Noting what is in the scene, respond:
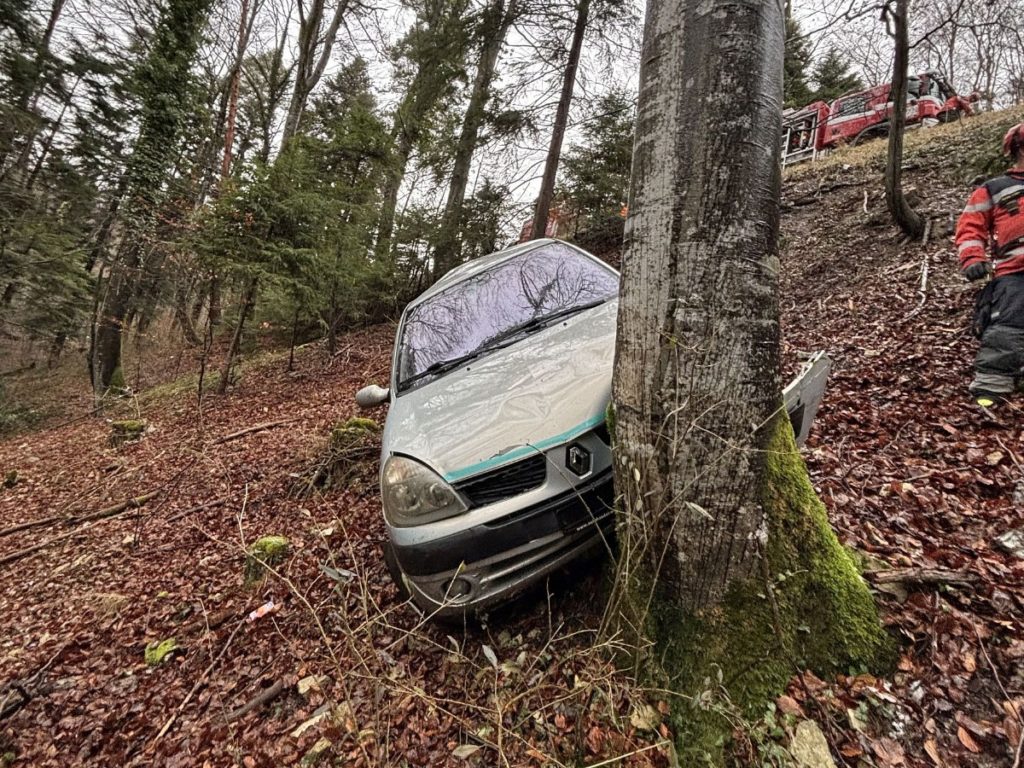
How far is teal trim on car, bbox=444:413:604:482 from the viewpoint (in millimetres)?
1911

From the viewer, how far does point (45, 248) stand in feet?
32.8

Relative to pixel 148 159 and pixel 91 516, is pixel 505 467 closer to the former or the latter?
pixel 91 516

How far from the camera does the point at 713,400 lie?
1.47 m

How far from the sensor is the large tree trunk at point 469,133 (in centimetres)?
875

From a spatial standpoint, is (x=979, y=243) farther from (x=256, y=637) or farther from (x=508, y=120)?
(x=508, y=120)

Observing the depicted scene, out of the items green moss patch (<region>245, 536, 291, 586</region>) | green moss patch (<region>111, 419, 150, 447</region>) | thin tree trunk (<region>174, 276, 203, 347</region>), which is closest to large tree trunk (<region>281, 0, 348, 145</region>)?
thin tree trunk (<region>174, 276, 203, 347</region>)

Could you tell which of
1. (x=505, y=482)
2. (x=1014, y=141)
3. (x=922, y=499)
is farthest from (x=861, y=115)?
(x=505, y=482)

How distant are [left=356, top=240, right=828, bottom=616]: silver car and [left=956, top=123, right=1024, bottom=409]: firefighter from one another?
1.57 m

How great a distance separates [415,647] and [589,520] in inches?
46.6

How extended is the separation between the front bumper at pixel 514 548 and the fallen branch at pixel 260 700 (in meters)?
1.11

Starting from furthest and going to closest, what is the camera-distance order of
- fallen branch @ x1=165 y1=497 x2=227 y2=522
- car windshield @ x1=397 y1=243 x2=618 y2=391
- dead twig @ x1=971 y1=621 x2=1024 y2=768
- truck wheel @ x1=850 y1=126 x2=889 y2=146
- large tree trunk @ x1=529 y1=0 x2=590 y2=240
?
truck wheel @ x1=850 y1=126 x2=889 y2=146 < large tree trunk @ x1=529 y1=0 x2=590 y2=240 < fallen branch @ x1=165 y1=497 x2=227 y2=522 < car windshield @ x1=397 y1=243 x2=618 y2=391 < dead twig @ x1=971 y1=621 x2=1024 y2=768

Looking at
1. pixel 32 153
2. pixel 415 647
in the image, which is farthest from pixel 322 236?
pixel 32 153

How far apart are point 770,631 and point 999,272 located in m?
3.17

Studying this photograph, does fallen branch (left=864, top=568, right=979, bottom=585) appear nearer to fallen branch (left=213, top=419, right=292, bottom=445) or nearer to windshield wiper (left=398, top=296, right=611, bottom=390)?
windshield wiper (left=398, top=296, right=611, bottom=390)
